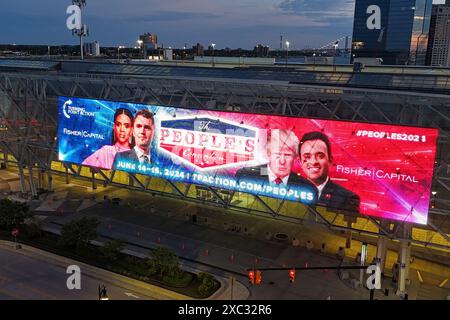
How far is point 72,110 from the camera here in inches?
1794

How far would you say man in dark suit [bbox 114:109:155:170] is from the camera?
41500mm

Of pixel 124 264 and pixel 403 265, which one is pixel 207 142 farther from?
pixel 403 265

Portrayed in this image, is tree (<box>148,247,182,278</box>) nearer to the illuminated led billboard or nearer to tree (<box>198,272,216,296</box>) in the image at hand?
tree (<box>198,272,216,296</box>)

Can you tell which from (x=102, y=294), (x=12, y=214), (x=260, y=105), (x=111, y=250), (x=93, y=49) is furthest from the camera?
(x=93, y=49)

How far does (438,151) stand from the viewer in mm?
35438

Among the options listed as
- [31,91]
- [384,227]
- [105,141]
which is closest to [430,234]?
[384,227]

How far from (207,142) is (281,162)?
7.04 m

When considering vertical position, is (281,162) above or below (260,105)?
below

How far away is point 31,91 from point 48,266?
23.0m

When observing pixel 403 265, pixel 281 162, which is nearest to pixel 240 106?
pixel 281 162

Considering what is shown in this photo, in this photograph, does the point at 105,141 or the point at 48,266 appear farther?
the point at 105,141

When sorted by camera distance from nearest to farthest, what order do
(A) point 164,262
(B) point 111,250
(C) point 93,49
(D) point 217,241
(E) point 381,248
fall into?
(A) point 164,262, (E) point 381,248, (B) point 111,250, (D) point 217,241, (C) point 93,49

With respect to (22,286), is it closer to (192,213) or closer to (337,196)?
(192,213)

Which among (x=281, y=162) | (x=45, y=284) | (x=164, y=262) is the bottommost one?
(x=45, y=284)
